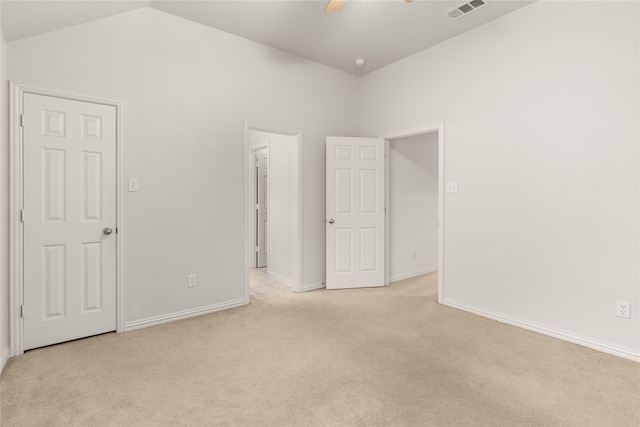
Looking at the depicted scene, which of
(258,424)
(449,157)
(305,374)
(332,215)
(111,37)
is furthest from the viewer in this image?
(332,215)

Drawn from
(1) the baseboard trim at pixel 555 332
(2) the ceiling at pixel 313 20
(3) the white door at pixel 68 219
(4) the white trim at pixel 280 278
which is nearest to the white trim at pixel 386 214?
(1) the baseboard trim at pixel 555 332

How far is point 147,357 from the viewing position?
2527 millimetres

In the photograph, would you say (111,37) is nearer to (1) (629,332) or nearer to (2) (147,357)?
(2) (147,357)

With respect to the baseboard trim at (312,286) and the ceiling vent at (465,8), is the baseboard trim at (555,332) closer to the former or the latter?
the baseboard trim at (312,286)

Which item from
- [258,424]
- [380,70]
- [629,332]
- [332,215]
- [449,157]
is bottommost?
[258,424]

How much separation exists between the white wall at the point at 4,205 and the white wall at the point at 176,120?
147 mm

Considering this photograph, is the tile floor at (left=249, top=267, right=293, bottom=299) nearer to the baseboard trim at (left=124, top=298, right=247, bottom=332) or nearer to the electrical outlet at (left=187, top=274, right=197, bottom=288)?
the baseboard trim at (left=124, top=298, right=247, bottom=332)

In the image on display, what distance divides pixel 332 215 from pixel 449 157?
154 cm

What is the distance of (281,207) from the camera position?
484 centimetres

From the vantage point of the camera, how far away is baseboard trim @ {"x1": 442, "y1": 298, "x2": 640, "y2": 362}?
257cm

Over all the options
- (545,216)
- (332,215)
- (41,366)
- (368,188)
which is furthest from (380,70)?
(41,366)

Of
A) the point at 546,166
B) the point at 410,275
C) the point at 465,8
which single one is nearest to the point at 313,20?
the point at 465,8

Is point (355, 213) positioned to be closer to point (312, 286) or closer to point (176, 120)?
point (312, 286)

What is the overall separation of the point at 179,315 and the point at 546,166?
3.63 meters
